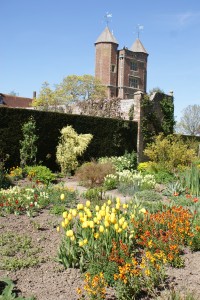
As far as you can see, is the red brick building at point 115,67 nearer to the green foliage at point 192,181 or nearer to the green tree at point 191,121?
the green tree at point 191,121

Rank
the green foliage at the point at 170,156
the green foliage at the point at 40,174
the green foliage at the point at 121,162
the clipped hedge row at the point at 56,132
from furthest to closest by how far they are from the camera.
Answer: the green foliage at the point at 121,162 → the green foliage at the point at 170,156 → the clipped hedge row at the point at 56,132 → the green foliage at the point at 40,174

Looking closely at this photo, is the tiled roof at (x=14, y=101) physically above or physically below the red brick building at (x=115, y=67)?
below

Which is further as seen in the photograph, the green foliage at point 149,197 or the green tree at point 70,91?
the green tree at point 70,91

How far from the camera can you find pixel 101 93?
45000 mm

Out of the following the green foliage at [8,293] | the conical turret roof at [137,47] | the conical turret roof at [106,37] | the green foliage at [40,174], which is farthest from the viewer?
the conical turret roof at [137,47]

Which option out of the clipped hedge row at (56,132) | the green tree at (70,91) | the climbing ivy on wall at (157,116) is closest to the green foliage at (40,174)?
the clipped hedge row at (56,132)

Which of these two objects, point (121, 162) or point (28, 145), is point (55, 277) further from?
point (121, 162)

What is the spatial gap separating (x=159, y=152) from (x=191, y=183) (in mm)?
4691

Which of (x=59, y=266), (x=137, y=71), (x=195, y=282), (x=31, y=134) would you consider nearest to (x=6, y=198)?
(x=59, y=266)

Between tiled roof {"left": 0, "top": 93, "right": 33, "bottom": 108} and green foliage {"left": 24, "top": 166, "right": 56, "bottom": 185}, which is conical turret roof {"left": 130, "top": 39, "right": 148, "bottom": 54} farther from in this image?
green foliage {"left": 24, "top": 166, "right": 56, "bottom": 185}

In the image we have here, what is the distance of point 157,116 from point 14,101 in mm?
26834

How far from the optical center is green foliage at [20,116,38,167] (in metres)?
13.8

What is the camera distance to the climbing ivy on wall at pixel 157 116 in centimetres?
1969

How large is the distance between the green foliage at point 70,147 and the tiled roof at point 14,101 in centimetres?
2768
